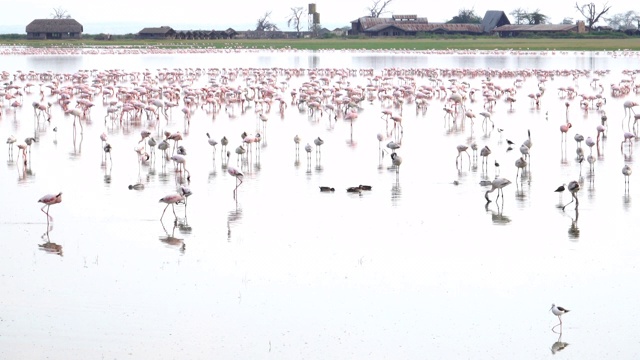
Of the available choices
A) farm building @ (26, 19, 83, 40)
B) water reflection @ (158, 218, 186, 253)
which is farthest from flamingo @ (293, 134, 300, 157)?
farm building @ (26, 19, 83, 40)

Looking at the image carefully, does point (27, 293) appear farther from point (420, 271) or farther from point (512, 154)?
point (512, 154)

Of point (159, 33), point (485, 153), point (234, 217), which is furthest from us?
point (159, 33)

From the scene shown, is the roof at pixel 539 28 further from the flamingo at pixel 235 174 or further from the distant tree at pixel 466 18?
the flamingo at pixel 235 174

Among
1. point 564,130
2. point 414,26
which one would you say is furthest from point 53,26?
point 564,130

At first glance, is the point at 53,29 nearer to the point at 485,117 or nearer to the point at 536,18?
the point at 536,18

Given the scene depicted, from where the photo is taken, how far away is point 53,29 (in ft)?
400

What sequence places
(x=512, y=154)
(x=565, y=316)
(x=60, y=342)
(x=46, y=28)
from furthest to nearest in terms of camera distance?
(x=46, y=28) → (x=512, y=154) → (x=565, y=316) → (x=60, y=342)

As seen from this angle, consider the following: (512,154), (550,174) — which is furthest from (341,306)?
(512,154)

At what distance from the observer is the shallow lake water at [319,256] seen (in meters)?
10.1

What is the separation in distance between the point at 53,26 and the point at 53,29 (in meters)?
0.83

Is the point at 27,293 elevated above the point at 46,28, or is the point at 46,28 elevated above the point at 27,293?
the point at 46,28

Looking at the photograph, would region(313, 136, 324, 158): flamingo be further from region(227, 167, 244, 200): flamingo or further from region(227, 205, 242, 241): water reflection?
region(227, 205, 242, 241): water reflection

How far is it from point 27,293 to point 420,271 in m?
4.25

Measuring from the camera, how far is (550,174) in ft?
62.1
